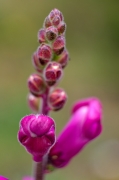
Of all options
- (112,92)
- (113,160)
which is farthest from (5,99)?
(112,92)

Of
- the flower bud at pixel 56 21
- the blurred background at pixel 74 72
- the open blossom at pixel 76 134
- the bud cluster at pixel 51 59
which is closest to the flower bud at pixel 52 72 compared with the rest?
the bud cluster at pixel 51 59

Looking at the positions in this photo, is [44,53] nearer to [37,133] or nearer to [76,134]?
[37,133]

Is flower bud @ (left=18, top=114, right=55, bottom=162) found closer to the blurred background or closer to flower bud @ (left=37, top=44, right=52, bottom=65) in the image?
flower bud @ (left=37, top=44, right=52, bottom=65)

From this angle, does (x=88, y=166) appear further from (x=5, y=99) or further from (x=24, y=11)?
(x=24, y=11)

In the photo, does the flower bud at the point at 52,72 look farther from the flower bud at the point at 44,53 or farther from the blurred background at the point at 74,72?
the blurred background at the point at 74,72

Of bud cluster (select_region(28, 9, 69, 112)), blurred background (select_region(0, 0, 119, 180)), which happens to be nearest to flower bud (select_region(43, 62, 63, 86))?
bud cluster (select_region(28, 9, 69, 112))

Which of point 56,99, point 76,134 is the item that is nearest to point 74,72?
point 76,134
